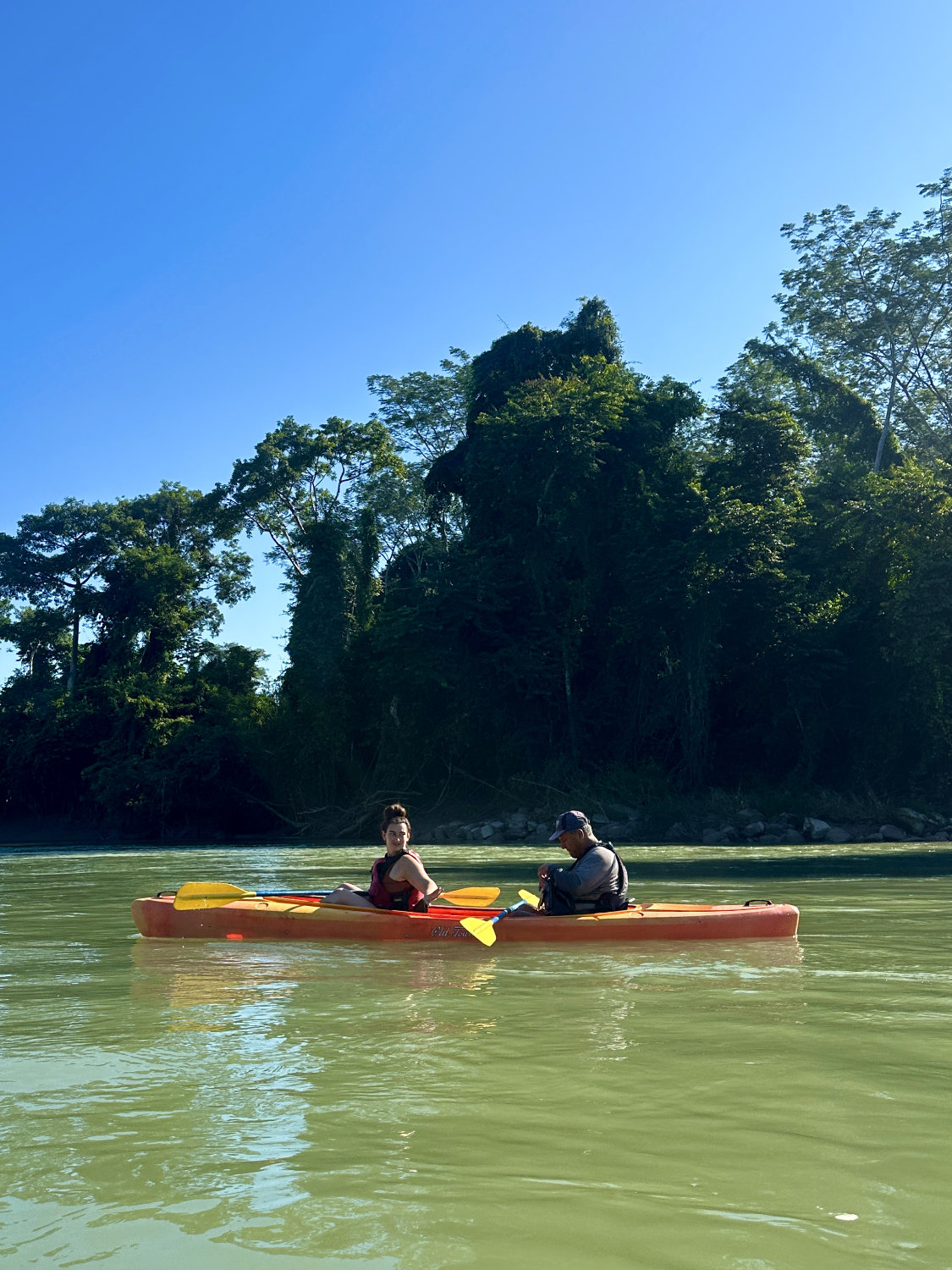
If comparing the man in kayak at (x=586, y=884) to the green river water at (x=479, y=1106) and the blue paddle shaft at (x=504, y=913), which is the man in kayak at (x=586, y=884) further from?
the green river water at (x=479, y=1106)

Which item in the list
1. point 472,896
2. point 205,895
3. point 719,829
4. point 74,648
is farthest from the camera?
point 74,648

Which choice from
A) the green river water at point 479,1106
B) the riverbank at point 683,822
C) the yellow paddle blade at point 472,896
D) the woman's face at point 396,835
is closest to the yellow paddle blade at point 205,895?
the green river water at point 479,1106

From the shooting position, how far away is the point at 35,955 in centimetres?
691

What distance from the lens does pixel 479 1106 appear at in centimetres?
348

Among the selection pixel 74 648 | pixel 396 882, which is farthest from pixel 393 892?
pixel 74 648

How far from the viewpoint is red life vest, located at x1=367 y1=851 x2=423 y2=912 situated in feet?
23.8

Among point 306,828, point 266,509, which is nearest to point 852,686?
point 306,828

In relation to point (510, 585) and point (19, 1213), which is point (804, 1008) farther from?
point (510, 585)

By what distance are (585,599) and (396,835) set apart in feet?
54.6

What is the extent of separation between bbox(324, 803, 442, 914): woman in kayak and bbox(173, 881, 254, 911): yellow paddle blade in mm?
785

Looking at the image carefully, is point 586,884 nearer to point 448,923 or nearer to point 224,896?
point 448,923

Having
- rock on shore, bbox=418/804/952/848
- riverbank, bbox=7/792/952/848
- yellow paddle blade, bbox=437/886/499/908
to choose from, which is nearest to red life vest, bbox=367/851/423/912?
yellow paddle blade, bbox=437/886/499/908

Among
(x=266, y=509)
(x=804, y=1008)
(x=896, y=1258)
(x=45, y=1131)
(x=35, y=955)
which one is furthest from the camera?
(x=266, y=509)

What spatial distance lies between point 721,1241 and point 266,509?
2957 centimetres
